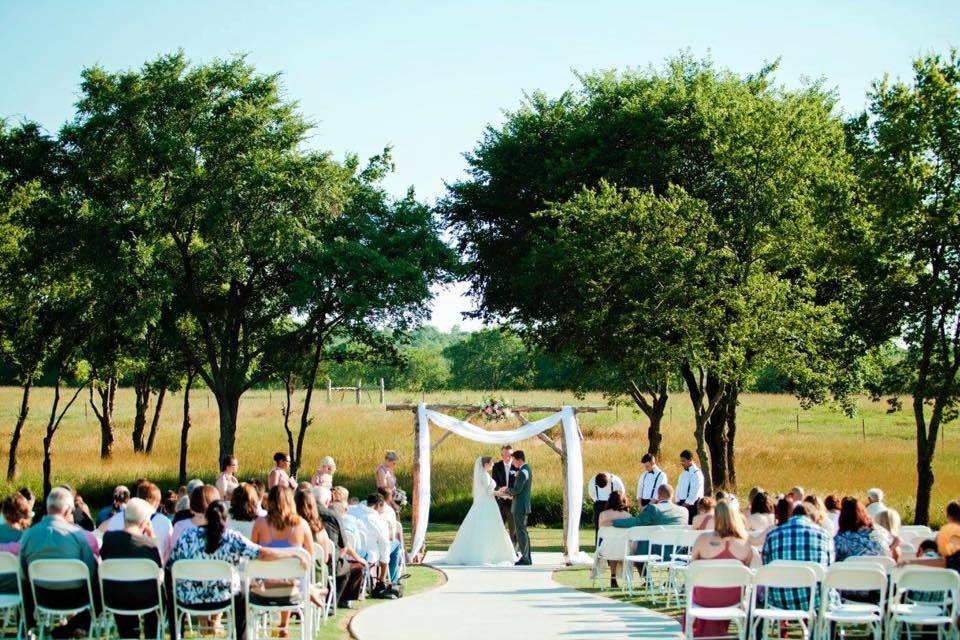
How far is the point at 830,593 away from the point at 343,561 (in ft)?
18.7

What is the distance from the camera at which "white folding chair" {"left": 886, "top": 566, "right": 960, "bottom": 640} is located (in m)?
10.1

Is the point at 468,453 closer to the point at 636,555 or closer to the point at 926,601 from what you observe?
the point at 636,555

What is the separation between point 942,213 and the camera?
74.3ft

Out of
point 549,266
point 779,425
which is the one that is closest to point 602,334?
point 549,266

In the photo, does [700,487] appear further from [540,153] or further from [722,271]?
[540,153]

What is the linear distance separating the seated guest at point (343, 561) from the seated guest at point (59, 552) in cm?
336

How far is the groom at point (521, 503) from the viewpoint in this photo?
1944cm

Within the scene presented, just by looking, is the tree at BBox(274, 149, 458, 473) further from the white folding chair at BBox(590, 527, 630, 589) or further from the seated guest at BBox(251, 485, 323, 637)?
the seated guest at BBox(251, 485, 323, 637)

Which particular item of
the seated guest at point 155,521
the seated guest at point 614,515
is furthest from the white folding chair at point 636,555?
the seated guest at point 155,521

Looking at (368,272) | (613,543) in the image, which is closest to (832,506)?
(613,543)

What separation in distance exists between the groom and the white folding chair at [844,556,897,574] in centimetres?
902

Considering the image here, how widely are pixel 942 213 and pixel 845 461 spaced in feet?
45.8

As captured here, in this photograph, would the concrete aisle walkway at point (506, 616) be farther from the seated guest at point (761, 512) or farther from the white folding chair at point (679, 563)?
the seated guest at point (761, 512)

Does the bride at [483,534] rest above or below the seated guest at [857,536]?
below
